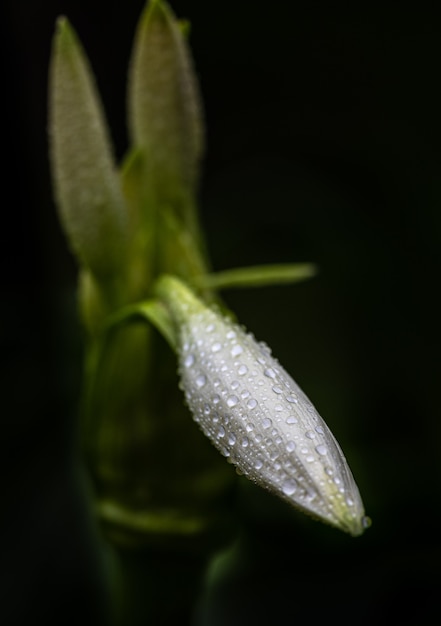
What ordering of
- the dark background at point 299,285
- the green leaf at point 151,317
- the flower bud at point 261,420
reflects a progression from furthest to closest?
the dark background at point 299,285 < the green leaf at point 151,317 < the flower bud at point 261,420

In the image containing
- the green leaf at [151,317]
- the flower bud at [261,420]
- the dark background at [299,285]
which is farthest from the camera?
the dark background at [299,285]

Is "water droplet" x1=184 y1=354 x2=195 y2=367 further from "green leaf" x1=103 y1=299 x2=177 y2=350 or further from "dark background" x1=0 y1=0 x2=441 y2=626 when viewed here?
"dark background" x1=0 y1=0 x2=441 y2=626

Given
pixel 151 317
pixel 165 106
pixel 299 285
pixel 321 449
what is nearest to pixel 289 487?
pixel 321 449

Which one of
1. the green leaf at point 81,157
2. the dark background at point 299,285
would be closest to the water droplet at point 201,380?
the green leaf at point 81,157

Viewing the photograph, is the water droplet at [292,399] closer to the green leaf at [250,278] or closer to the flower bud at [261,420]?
the flower bud at [261,420]

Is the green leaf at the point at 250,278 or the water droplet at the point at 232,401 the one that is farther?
the green leaf at the point at 250,278

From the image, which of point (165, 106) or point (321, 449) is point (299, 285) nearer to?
point (165, 106)

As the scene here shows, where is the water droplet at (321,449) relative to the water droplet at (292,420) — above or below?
below
